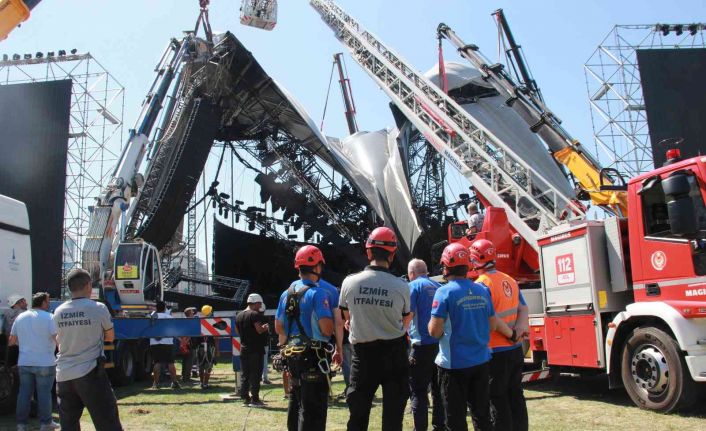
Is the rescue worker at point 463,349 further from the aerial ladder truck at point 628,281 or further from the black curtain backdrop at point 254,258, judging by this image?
the black curtain backdrop at point 254,258

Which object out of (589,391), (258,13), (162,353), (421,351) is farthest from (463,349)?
(258,13)

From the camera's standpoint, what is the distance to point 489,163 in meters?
13.5

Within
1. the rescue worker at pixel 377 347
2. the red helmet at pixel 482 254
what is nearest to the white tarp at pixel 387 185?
the red helmet at pixel 482 254

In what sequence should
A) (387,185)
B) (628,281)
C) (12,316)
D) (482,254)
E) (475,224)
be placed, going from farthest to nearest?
(387,185)
(475,224)
(12,316)
(628,281)
(482,254)

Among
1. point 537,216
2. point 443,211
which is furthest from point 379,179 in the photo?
point 537,216

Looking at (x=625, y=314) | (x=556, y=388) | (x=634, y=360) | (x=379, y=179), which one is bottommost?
(x=556, y=388)

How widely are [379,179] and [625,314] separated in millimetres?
19542

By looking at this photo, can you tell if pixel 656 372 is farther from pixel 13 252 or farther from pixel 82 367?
pixel 13 252

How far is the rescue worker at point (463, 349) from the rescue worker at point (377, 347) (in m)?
0.28

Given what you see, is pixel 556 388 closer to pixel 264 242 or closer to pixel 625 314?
pixel 625 314

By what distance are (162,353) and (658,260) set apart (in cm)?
885

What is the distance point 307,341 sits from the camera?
4.59 meters

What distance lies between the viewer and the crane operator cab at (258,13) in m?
22.5

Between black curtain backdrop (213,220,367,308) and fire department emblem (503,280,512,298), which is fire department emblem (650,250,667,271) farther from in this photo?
black curtain backdrop (213,220,367,308)
